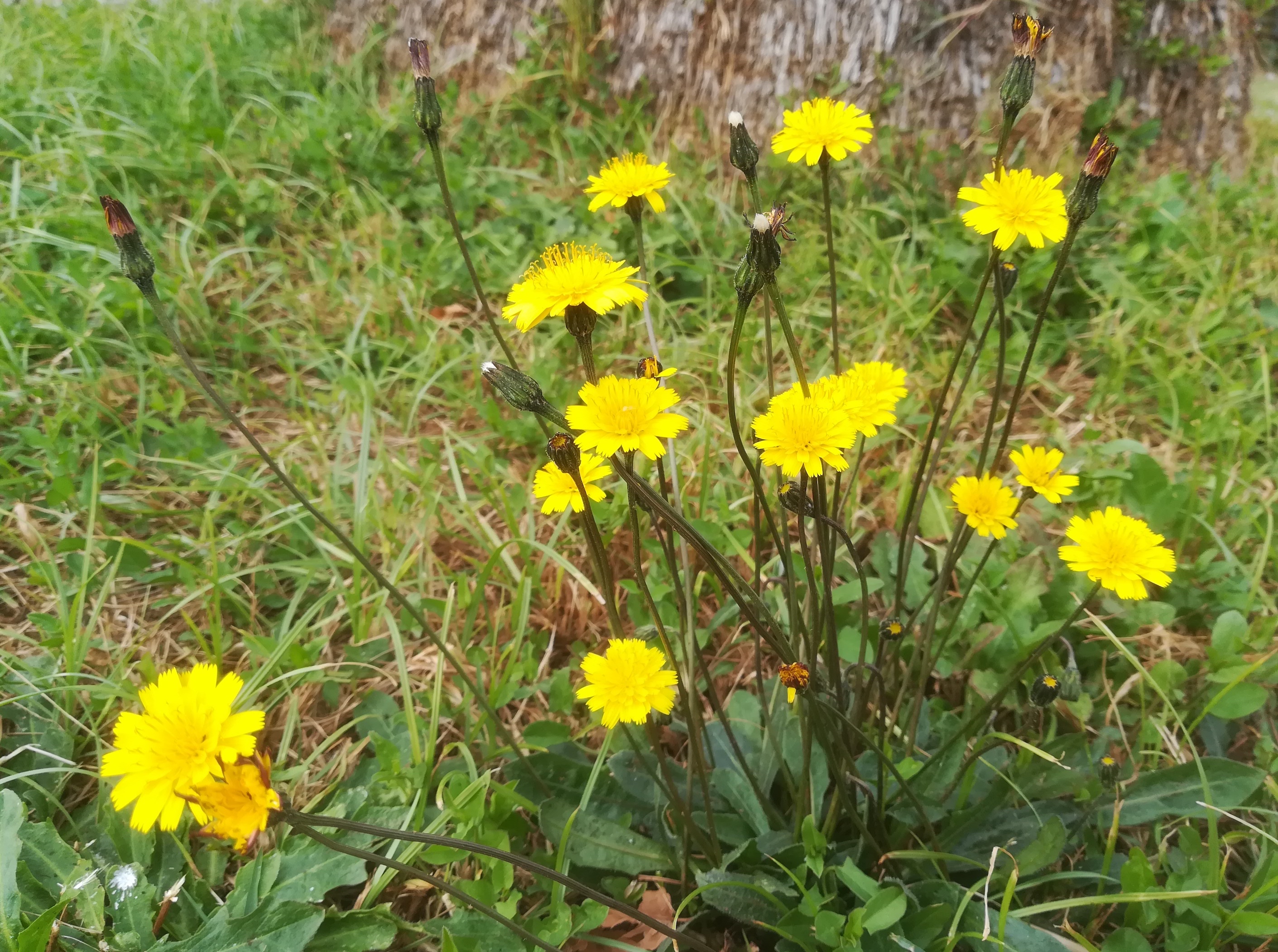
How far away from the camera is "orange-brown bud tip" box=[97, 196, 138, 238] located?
3.03 feet

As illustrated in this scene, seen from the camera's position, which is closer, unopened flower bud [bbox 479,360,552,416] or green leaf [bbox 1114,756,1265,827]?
unopened flower bud [bbox 479,360,552,416]

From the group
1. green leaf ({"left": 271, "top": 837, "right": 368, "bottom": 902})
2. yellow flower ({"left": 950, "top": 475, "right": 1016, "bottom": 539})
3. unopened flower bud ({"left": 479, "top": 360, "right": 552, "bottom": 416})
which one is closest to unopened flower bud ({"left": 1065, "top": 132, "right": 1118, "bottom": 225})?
yellow flower ({"left": 950, "top": 475, "right": 1016, "bottom": 539})

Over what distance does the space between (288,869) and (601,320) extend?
6.11 feet

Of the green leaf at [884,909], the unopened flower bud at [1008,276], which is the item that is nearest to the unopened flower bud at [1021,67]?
the unopened flower bud at [1008,276]

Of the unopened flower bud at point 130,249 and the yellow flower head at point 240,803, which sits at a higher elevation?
the unopened flower bud at point 130,249

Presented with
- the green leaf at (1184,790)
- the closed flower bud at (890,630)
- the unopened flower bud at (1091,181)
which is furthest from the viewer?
the green leaf at (1184,790)

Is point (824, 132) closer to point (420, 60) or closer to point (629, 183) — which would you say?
point (629, 183)

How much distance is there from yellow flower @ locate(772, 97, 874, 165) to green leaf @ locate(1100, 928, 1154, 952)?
118 centimetres

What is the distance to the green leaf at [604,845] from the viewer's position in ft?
3.90

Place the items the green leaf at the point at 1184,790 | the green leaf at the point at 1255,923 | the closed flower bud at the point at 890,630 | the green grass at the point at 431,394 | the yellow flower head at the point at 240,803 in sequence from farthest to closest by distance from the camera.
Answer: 1. the green grass at the point at 431,394
2. the green leaf at the point at 1184,790
3. the closed flower bud at the point at 890,630
4. the green leaf at the point at 1255,923
5. the yellow flower head at the point at 240,803

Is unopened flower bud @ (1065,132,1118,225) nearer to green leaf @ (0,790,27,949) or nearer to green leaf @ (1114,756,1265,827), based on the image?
green leaf @ (1114,756,1265,827)

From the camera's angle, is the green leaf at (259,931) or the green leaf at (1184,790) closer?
the green leaf at (259,931)

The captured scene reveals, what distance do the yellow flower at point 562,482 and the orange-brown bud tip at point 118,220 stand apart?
23.1 inches

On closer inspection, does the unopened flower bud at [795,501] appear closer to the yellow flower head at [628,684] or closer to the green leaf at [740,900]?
the yellow flower head at [628,684]
